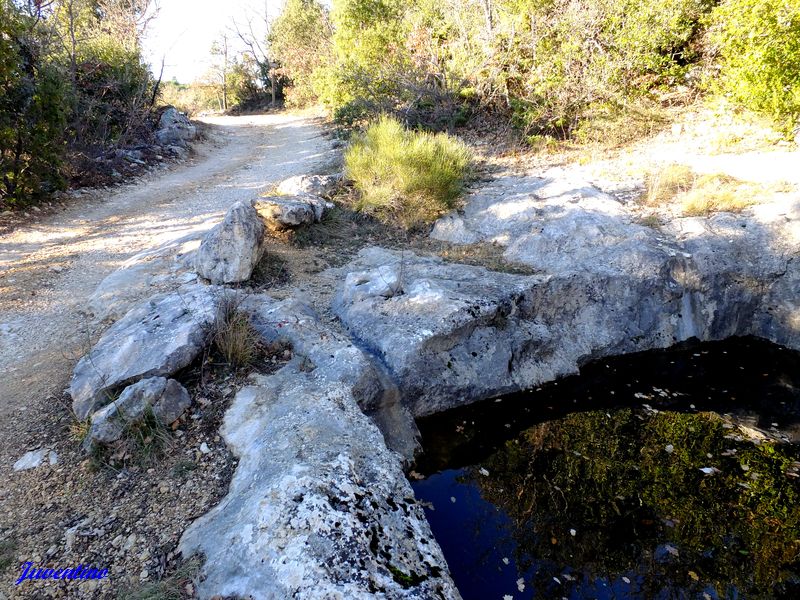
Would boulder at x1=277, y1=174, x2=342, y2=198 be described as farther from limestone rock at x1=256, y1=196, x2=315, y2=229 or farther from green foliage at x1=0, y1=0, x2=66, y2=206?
green foliage at x1=0, y1=0, x2=66, y2=206

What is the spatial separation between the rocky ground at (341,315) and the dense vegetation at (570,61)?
138 cm

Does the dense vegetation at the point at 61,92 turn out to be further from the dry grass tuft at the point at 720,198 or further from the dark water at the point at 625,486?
the dry grass tuft at the point at 720,198

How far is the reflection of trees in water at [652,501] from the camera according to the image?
3.34 meters

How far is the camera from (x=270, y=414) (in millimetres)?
3645

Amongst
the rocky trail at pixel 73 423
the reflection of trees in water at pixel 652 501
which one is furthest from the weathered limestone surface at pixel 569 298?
the rocky trail at pixel 73 423

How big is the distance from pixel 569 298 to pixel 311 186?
490 cm

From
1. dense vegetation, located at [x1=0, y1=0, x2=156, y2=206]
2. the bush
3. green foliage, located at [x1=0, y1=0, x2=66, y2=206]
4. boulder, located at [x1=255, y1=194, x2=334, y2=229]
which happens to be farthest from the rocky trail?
the bush

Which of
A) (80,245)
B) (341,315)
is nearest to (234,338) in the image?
(341,315)

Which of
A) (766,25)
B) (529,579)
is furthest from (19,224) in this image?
(766,25)

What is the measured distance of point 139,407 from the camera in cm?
358

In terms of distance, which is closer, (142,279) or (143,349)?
(143,349)

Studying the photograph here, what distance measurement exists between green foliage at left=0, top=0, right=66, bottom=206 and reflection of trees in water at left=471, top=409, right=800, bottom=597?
8.93m

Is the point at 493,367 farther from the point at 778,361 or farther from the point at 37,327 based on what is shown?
the point at 37,327

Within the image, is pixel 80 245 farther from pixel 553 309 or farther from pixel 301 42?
pixel 301 42
